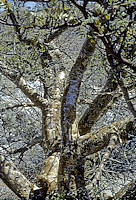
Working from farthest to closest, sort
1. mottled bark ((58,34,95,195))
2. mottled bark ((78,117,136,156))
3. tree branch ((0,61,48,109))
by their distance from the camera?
tree branch ((0,61,48,109)) → mottled bark ((58,34,95,195)) → mottled bark ((78,117,136,156))

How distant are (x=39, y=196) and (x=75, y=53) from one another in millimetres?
4251

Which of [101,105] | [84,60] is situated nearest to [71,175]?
[101,105]

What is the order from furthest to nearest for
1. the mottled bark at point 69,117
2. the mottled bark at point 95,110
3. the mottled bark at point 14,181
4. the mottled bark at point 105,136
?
the mottled bark at point 95,110 → the mottled bark at point 14,181 → the mottled bark at point 69,117 → the mottled bark at point 105,136

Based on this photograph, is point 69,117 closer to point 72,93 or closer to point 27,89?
point 72,93

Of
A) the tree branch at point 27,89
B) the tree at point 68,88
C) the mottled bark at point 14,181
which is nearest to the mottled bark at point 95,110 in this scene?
the tree at point 68,88

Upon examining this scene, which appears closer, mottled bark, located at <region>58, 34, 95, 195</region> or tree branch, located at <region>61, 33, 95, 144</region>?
mottled bark, located at <region>58, 34, 95, 195</region>

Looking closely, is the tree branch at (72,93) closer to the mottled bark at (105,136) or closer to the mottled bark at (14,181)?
the mottled bark at (105,136)

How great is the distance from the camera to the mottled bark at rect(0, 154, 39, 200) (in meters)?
4.10

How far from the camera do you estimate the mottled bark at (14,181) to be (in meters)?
4.10

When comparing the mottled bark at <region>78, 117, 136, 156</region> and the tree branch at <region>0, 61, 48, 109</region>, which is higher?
the tree branch at <region>0, 61, 48, 109</region>

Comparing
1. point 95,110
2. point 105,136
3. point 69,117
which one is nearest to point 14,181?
point 69,117

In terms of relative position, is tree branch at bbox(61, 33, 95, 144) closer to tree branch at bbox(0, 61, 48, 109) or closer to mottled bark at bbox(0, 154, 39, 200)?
tree branch at bbox(0, 61, 48, 109)

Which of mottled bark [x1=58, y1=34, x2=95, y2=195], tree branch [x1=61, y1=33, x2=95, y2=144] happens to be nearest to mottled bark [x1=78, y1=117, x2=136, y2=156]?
mottled bark [x1=58, y1=34, x2=95, y2=195]

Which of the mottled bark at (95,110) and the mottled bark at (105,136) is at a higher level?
the mottled bark at (95,110)
